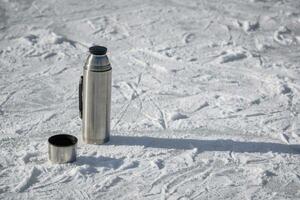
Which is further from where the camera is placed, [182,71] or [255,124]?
[182,71]

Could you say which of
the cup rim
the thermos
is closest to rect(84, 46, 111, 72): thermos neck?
the thermos

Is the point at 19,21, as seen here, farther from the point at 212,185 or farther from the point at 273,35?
the point at 212,185

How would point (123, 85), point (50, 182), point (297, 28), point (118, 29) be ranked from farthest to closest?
point (297, 28), point (118, 29), point (123, 85), point (50, 182)

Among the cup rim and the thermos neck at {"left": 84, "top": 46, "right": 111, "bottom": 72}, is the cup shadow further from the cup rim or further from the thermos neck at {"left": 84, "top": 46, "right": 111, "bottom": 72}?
the thermos neck at {"left": 84, "top": 46, "right": 111, "bottom": 72}

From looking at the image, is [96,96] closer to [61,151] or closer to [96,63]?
[96,63]

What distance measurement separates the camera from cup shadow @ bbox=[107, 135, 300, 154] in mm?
4352

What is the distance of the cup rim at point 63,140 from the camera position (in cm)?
399

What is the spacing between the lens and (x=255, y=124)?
15.8 feet

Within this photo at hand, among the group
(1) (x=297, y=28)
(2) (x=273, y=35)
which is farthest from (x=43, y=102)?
(1) (x=297, y=28)

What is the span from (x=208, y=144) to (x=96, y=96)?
105 cm

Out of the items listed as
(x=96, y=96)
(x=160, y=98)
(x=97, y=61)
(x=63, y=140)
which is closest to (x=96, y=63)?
(x=97, y=61)

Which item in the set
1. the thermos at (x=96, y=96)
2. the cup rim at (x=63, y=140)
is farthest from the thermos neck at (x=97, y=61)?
the cup rim at (x=63, y=140)

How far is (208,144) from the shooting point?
174 inches

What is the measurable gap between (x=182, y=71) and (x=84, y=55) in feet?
3.99
